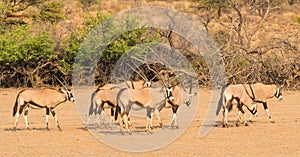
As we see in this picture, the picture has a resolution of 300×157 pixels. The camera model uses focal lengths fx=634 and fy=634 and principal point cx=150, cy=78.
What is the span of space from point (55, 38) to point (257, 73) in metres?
10.1

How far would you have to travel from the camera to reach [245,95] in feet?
52.6

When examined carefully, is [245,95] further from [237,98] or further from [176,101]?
[176,101]

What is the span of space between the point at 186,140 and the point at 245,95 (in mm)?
3355

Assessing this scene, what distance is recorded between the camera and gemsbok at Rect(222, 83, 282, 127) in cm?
1562

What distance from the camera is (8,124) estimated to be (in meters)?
16.4

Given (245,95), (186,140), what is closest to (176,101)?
(245,95)

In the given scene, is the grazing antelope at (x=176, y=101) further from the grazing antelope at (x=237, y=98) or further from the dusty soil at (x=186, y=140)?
the grazing antelope at (x=237, y=98)

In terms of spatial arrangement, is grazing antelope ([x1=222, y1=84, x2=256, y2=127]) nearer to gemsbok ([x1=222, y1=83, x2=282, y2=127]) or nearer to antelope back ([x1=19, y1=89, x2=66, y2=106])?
gemsbok ([x1=222, y1=83, x2=282, y2=127])

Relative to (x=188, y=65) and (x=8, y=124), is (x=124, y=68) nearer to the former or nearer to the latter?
(x=188, y=65)

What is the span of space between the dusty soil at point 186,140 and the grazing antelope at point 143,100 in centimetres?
89

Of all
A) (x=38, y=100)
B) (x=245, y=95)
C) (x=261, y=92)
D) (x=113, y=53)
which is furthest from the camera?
A: (x=113, y=53)

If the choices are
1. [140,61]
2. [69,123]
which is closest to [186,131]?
[69,123]

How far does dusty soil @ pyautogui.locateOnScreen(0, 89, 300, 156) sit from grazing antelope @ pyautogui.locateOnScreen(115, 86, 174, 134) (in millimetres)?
888

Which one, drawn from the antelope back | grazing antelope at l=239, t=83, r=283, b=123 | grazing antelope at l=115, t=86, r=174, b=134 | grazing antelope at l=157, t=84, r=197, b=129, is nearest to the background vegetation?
grazing antelope at l=239, t=83, r=283, b=123
